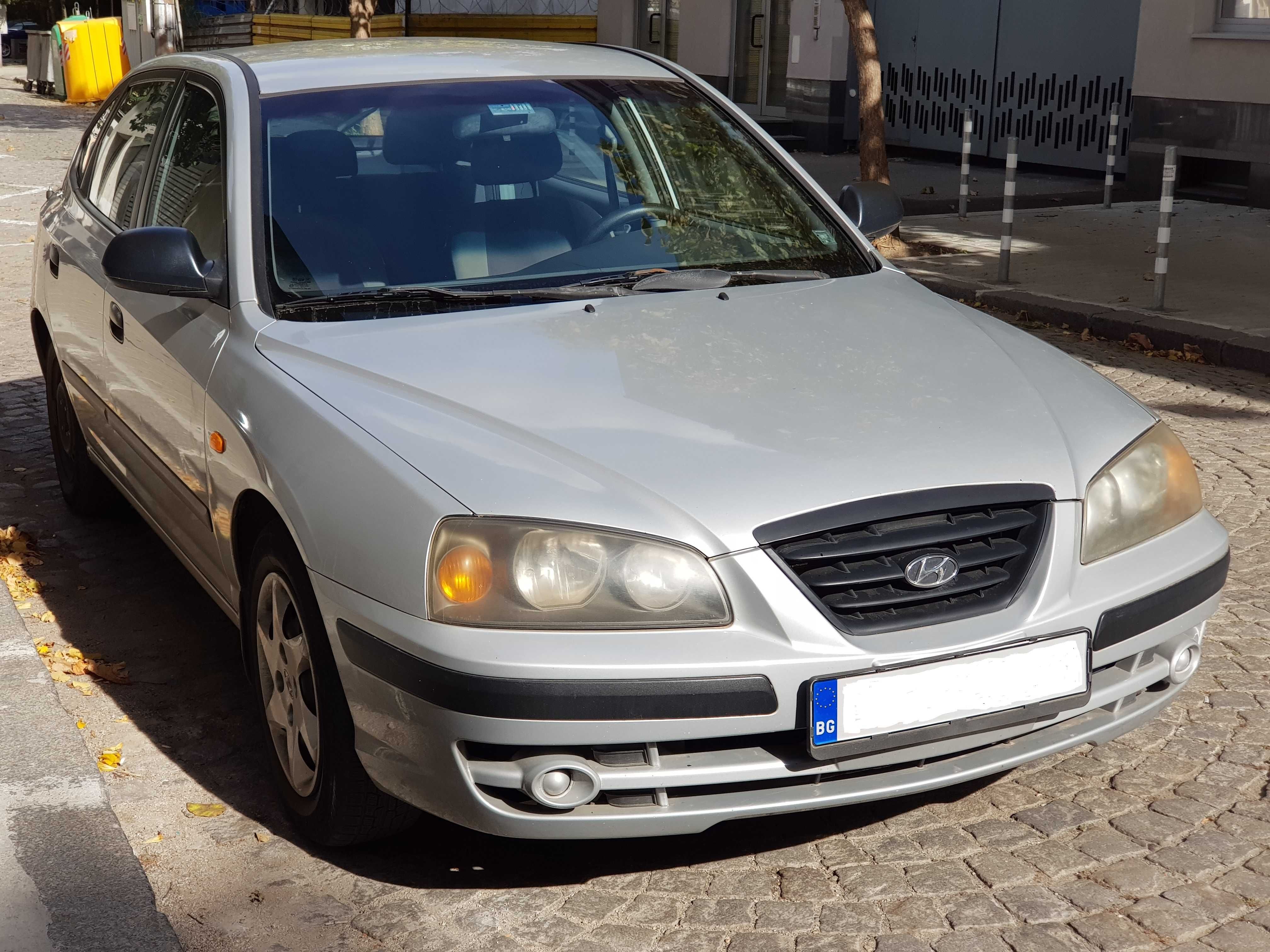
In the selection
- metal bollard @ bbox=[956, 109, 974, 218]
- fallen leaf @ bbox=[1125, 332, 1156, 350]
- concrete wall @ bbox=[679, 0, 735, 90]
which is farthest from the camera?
concrete wall @ bbox=[679, 0, 735, 90]

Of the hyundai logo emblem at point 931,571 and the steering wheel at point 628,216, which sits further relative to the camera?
the steering wheel at point 628,216

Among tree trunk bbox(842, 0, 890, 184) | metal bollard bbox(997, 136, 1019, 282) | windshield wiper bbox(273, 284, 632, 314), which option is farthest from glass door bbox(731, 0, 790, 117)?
windshield wiper bbox(273, 284, 632, 314)

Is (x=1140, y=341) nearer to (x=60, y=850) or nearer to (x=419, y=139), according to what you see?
(x=419, y=139)

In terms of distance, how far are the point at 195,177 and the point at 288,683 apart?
154 cm

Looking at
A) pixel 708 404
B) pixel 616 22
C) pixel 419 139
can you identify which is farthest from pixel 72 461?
pixel 616 22

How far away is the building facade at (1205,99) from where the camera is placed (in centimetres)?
1391

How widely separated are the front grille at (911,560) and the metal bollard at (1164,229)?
21.5 ft

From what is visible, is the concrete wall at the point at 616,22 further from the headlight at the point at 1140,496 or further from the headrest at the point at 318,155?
the headlight at the point at 1140,496

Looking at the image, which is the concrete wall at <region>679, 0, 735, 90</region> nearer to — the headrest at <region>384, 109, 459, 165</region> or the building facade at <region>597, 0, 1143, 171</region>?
the building facade at <region>597, 0, 1143, 171</region>

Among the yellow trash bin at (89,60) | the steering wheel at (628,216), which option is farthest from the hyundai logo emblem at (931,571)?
the yellow trash bin at (89,60)

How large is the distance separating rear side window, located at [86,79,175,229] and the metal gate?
13.8 metres

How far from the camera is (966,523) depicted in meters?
2.69

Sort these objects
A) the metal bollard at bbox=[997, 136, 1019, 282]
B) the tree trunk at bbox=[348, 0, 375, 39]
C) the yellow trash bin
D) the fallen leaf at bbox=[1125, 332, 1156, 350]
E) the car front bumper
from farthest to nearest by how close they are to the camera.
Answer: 1. the yellow trash bin
2. the tree trunk at bbox=[348, 0, 375, 39]
3. the metal bollard at bbox=[997, 136, 1019, 282]
4. the fallen leaf at bbox=[1125, 332, 1156, 350]
5. the car front bumper

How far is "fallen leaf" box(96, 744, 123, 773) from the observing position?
11.6 feet
